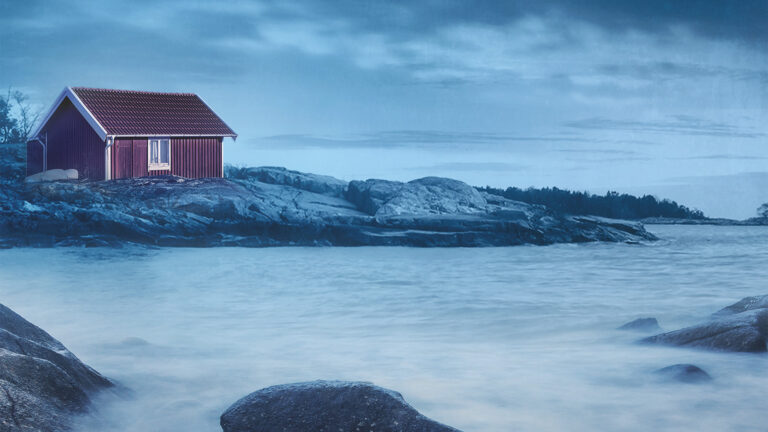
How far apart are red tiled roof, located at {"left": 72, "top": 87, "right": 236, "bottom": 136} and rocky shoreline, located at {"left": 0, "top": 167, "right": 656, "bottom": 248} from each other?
92.6 inches

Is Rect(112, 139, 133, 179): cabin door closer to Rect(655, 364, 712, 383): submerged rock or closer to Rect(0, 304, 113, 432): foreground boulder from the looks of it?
Rect(0, 304, 113, 432): foreground boulder

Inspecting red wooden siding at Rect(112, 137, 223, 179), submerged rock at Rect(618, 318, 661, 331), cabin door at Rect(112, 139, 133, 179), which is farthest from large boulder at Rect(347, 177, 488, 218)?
submerged rock at Rect(618, 318, 661, 331)

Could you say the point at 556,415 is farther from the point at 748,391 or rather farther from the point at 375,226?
the point at 375,226

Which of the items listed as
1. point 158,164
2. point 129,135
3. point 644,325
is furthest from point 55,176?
point 644,325

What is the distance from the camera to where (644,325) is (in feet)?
29.8

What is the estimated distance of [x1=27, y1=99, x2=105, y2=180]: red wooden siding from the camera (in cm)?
2436

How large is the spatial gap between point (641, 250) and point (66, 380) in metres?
21.1

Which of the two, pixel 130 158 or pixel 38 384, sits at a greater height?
pixel 130 158

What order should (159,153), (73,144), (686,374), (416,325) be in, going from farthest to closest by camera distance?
(73,144) → (159,153) → (416,325) → (686,374)

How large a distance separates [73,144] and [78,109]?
132cm

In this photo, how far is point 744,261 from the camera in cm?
1975

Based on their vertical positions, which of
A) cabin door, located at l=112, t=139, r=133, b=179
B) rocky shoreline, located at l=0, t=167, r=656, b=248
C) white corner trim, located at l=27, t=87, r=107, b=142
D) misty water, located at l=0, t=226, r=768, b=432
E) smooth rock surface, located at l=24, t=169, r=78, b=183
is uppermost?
white corner trim, located at l=27, t=87, r=107, b=142

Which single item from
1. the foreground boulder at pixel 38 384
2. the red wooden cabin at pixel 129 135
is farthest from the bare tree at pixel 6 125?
the foreground boulder at pixel 38 384

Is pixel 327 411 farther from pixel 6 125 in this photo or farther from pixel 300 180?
pixel 6 125
